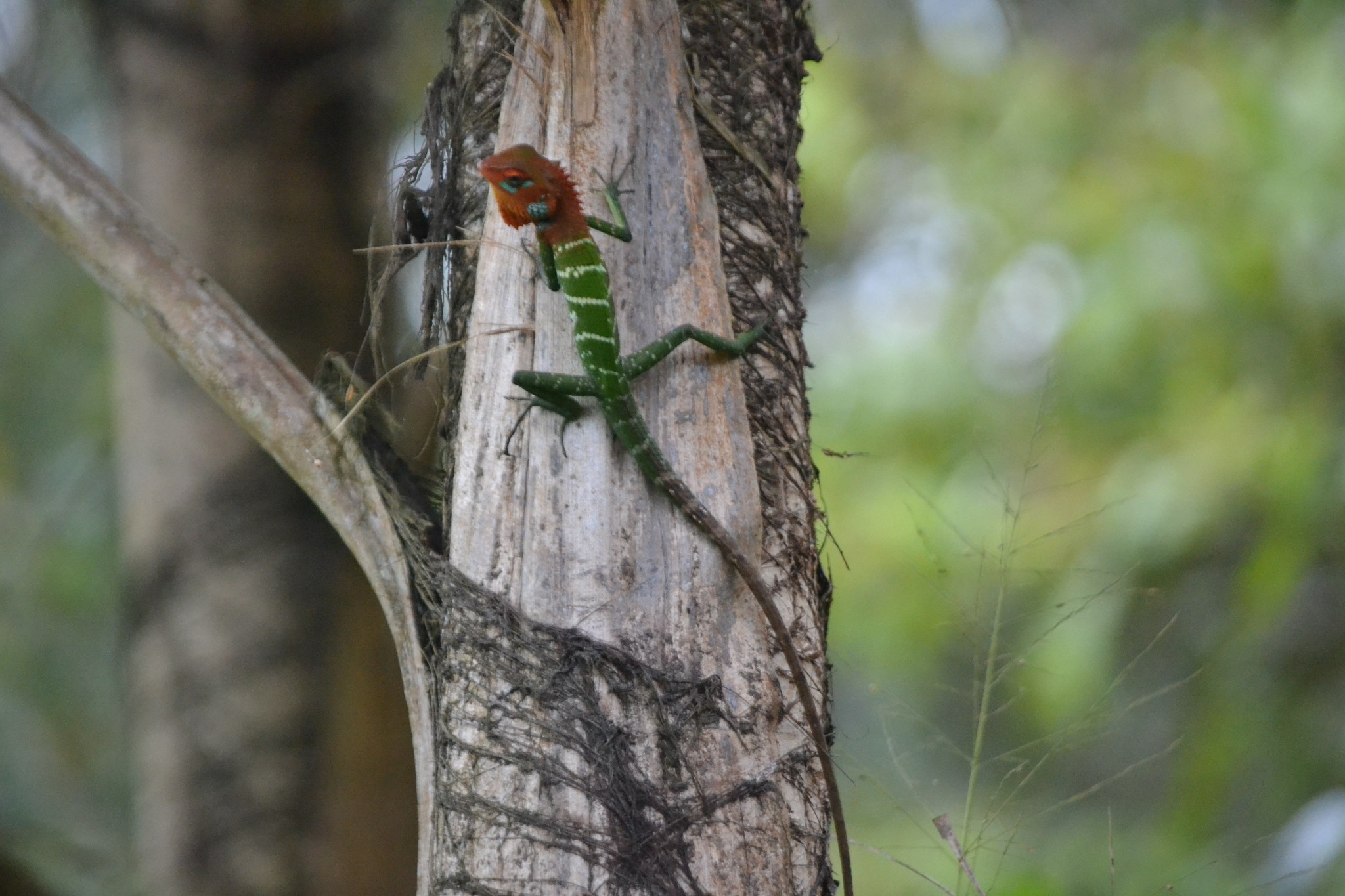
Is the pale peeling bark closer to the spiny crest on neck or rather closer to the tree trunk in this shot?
the spiny crest on neck

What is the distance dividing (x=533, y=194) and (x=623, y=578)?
2.76 ft

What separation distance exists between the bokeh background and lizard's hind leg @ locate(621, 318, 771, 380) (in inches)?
82.5

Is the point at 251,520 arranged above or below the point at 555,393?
above

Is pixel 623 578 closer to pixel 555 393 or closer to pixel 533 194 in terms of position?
pixel 555 393

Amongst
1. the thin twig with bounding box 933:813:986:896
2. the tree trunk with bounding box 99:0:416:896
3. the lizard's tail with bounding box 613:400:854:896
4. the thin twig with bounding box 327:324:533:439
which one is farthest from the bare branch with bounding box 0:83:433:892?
the tree trunk with bounding box 99:0:416:896

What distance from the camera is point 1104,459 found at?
7.80 metres

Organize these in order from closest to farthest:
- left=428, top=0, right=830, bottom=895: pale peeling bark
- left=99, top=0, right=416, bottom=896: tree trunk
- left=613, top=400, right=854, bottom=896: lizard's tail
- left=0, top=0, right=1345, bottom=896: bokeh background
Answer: left=428, top=0, right=830, bottom=895: pale peeling bark → left=613, top=400, right=854, bottom=896: lizard's tail → left=99, top=0, right=416, bottom=896: tree trunk → left=0, top=0, right=1345, bottom=896: bokeh background

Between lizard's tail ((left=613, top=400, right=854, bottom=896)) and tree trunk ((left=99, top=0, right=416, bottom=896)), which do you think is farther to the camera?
tree trunk ((left=99, top=0, right=416, bottom=896))

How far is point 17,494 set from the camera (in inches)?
297

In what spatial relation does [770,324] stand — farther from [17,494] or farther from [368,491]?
[17,494]

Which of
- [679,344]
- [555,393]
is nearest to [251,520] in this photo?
[555,393]

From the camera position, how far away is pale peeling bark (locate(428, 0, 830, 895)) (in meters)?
1.93

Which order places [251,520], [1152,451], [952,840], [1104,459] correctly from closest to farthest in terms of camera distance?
[952,840] → [251,520] → [1152,451] → [1104,459]

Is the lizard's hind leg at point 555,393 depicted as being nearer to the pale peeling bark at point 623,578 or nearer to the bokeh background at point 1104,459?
the pale peeling bark at point 623,578
